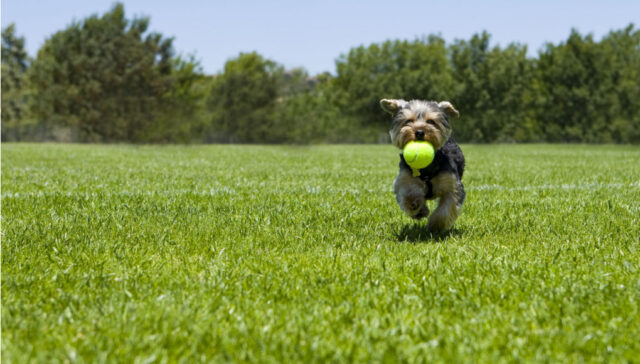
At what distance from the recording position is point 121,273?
4.16 meters

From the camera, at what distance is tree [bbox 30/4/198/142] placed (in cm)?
5691

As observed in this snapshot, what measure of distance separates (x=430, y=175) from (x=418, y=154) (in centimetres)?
48

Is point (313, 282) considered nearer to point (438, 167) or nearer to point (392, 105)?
point (438, 167)

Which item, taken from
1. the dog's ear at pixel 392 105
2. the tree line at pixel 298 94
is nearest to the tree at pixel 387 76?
the tree line at pixel 298 94

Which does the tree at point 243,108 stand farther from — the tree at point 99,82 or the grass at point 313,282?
the grass at point 313,282

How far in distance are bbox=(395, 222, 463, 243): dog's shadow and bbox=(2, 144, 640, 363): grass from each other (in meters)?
0.05

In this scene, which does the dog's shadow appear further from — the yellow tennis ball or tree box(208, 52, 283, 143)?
tree box(208, 52, 283, 143)

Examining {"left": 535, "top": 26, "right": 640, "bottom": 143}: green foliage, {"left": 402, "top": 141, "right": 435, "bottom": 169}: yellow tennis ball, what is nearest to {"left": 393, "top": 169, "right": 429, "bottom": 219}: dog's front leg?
{"left": 402, "top": 141, "right": 435, "bottom": 169}: yellow tennis ball

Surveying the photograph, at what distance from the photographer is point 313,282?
4.00 metres

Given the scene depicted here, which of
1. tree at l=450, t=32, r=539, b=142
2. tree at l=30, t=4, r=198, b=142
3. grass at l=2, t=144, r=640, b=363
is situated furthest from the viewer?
tree at l=450, t=32, r=539, b=142

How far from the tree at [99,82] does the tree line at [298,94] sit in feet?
0.34

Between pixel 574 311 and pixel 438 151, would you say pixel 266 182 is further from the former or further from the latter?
pixel 574 311

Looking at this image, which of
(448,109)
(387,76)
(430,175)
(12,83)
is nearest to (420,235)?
(430,175)

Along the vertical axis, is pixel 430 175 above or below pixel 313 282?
above
